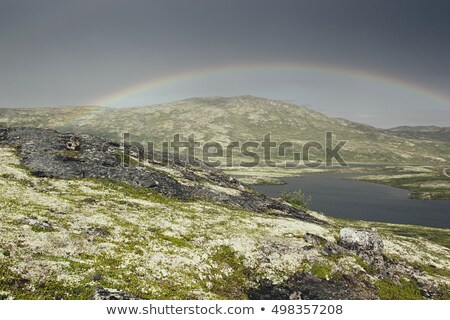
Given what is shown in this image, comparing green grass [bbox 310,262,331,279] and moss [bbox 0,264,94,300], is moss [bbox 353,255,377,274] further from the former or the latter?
moss [bbox 0,264,94,300]

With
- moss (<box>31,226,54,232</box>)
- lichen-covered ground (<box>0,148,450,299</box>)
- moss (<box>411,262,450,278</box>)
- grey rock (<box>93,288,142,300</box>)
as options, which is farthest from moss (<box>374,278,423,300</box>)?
moss (<box>31,226,54,232</box>)

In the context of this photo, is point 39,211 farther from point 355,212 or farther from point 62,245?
point 355,212

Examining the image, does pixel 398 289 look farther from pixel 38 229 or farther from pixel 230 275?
pixel 38 229

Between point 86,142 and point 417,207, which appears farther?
point 417,207

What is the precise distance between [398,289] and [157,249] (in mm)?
33625

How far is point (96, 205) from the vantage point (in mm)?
51625

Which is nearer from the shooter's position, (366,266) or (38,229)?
(38,229)

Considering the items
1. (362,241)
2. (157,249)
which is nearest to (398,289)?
(362,241)

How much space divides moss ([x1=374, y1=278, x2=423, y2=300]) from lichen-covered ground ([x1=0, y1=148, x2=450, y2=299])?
886 mm

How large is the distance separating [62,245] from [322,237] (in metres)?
39.9

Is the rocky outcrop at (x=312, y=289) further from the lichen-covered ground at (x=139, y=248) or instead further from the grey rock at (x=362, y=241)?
the grey rock at (x=362, y=241)

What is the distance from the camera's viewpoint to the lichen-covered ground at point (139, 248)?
1138 inches

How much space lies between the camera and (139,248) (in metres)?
38.0
